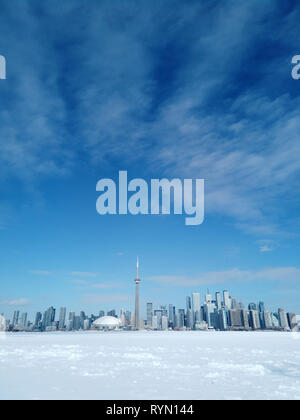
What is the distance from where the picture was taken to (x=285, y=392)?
55.1ft

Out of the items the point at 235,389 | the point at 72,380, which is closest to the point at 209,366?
the point at 235,389

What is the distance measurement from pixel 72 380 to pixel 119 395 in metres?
5.84

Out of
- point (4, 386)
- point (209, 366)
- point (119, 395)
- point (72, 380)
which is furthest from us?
point (209, 366)
